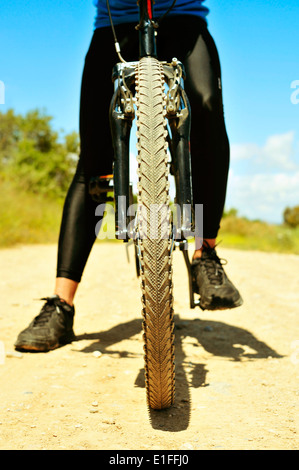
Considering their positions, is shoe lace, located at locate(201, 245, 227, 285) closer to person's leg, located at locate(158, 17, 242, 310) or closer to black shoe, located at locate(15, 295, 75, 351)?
person's leg, located at locate(158, 17, 242, 310)

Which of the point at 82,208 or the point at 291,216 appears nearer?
the point at 82,208

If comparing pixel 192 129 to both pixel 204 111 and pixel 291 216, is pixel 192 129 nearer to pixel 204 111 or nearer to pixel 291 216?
pixel 204 111

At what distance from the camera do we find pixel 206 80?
2.04 meters

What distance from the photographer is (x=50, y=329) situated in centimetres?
219

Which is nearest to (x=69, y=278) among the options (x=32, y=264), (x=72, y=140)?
→ (x=32, y=264)

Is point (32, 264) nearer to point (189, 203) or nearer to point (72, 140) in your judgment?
point (189, 203)

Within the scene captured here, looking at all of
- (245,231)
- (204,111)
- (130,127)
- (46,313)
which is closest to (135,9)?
(204,111)

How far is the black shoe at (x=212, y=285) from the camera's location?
2.04 metres

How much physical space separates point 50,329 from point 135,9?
5.10ft

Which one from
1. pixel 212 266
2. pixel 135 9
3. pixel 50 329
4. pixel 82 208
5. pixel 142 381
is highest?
pixel 135 9

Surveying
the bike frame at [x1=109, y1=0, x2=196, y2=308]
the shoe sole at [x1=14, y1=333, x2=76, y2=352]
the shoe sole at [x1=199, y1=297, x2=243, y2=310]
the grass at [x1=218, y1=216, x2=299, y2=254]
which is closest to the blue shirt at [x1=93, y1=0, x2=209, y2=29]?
the bike frame at [x1=109, y1=0, x2=196, y2=308]

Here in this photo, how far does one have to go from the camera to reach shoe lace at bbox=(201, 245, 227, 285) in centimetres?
210

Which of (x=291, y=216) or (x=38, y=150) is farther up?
(x=38, y=150)

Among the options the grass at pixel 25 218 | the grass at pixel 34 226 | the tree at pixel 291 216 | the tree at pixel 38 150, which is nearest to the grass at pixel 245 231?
the grass at pixel 34 226
